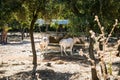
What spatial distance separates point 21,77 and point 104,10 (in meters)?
4.39

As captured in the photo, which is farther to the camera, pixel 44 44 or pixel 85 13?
pixel 44 44

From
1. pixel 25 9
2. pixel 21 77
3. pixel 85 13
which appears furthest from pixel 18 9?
pixel 85 13

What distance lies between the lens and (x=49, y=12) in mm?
14766

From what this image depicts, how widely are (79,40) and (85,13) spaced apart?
15914 mm

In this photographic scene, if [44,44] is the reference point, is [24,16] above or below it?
above

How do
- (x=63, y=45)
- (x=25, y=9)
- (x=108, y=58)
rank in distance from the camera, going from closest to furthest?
1. (x=108, y=58)
2. (x=25, y=9)
3. (x=63, y=45)

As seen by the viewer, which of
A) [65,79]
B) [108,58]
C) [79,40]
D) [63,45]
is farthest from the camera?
[79,40]

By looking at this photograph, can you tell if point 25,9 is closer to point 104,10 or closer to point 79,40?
point 104,10

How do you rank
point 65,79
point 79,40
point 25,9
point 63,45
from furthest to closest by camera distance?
1. point 79,40
2. point 63,45
3. point 25,9
4. point 65,79

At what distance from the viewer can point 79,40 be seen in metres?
27.0

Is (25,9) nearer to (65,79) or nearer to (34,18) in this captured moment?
(34,18)

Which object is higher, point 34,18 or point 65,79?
point 34,18

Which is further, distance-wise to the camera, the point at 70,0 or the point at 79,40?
the point at 79,40

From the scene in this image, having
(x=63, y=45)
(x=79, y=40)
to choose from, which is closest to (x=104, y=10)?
(x=63, y=45)
